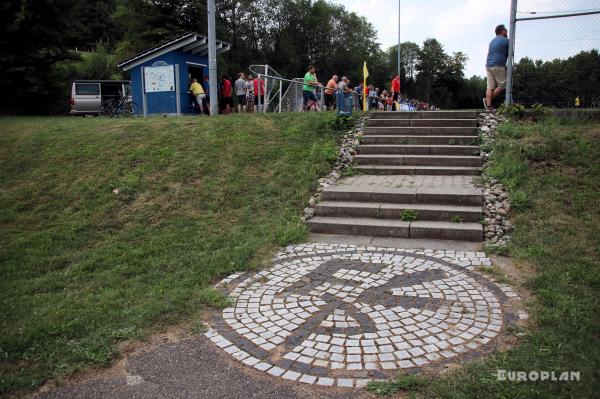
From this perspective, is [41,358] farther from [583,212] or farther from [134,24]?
[134,24]

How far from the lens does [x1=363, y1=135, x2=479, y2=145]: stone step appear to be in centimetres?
1022

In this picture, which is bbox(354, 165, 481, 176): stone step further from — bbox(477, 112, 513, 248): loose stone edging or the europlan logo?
the europlan logo

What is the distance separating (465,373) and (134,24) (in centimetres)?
3956

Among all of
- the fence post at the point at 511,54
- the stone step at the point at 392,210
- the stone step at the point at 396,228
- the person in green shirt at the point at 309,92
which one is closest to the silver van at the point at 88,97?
the person in green shirt at the point at 309,92

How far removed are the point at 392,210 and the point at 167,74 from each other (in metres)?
13.0

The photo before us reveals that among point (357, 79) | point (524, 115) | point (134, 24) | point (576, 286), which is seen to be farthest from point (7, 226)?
point (357, 79)

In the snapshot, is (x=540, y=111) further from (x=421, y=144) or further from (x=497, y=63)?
(x=421, y=144)

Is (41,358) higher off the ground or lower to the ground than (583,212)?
lower

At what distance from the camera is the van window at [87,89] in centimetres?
2309

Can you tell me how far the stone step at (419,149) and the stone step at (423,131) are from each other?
0.71 meters

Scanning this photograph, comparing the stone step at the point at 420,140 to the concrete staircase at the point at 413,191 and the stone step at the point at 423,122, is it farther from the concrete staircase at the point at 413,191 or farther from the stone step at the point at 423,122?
the stone step at the point at 423,122

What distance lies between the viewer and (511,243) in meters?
6.46

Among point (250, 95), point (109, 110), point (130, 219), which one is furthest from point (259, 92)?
point (130, 219)

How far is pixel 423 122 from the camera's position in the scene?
36.9 ft
